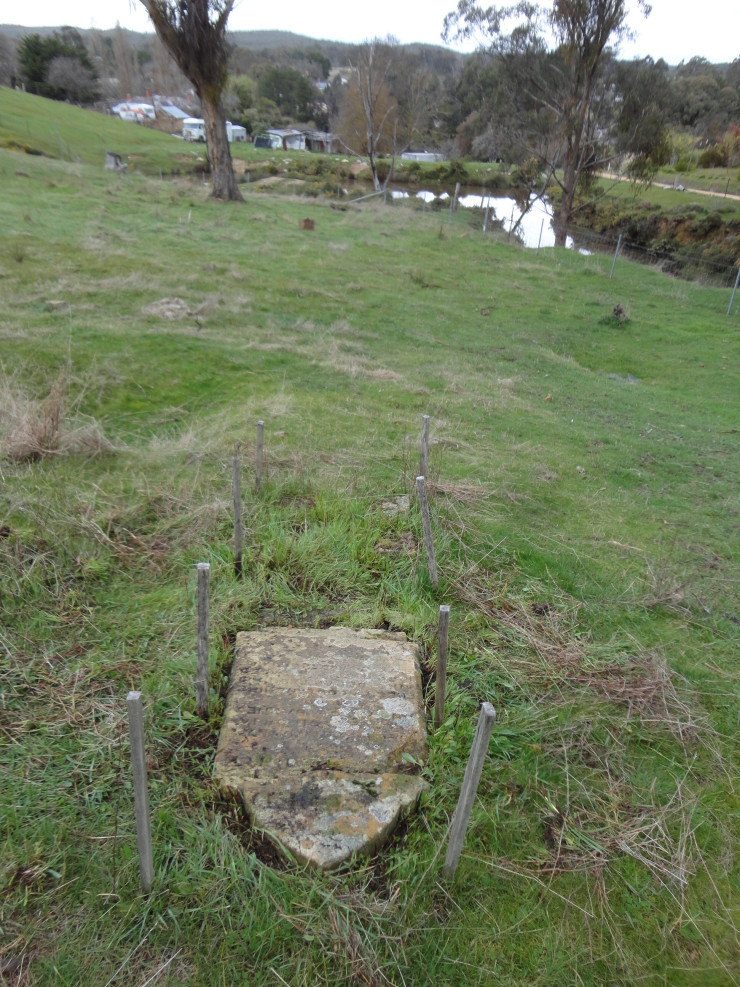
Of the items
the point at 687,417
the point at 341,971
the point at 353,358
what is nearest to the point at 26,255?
the point at 353,358

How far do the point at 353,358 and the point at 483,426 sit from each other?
2.95 metres

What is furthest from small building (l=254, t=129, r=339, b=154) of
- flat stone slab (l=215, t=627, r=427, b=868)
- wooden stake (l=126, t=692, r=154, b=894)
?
wooden stake (l=126, t=692, r=154, b=894)

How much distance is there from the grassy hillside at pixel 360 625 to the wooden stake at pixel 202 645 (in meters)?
0.12

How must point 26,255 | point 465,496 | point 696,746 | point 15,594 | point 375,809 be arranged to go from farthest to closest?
1. point 26,255
2. point 465,496
3. point 15,594
4. point 696,746
5. point 375,809

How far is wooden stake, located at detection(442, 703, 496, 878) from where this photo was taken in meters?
2.39

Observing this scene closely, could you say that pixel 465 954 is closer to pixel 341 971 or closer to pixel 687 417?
pixel 341 971

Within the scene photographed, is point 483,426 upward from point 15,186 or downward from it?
downward

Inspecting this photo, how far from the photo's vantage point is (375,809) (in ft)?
9.61

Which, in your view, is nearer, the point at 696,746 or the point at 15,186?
the point at 696,746

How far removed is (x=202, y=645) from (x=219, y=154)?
75.5 ft

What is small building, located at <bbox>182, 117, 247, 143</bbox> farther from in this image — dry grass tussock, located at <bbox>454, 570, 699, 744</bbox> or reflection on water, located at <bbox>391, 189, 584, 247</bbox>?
dry grass tussock, located at <bbox>454, 570, 699, 744</bbox>

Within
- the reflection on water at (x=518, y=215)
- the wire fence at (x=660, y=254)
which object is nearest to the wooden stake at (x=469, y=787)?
the wire fence at (x=660, y=254)

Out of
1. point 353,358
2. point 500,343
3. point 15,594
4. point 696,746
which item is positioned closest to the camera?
point 696,746

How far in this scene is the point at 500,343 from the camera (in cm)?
1299
